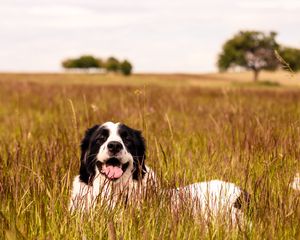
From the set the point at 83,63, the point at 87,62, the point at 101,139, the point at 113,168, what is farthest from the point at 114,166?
the point at 83,63

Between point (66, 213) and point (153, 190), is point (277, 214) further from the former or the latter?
point (66, 213)

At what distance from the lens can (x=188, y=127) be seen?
748cm

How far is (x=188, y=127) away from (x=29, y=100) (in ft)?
23.9

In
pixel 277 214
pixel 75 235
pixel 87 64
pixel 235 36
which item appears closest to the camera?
pixel 75 235

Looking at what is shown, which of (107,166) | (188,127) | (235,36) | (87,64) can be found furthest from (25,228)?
(87,64)

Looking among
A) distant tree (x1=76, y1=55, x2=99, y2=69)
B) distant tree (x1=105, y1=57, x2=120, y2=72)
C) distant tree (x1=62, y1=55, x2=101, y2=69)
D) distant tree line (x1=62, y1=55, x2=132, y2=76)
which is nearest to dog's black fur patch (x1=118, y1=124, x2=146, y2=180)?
distant tree (x1=105, y1=57, x2=120, y2=72)

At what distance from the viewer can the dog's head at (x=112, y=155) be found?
153 inches

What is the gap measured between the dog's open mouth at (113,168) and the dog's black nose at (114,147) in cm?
8

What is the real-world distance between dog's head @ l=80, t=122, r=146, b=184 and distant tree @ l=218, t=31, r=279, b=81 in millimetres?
74645

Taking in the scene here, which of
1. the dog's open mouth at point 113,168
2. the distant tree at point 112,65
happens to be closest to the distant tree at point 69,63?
the distant tree at point 112,65

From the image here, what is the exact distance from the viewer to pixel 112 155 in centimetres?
389

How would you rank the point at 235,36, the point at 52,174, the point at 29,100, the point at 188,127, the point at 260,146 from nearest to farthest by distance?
the point at 52,174 < the point at 260,146 < the point at 188,127 < the point at 29,100 < the point at 235,36

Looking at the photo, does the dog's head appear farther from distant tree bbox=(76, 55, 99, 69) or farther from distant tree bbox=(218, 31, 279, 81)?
distant tree bbox=(76, 55, 99, 69)

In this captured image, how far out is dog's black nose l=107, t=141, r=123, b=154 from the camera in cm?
387
